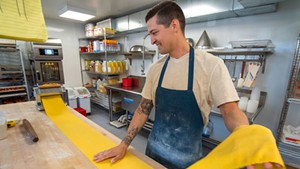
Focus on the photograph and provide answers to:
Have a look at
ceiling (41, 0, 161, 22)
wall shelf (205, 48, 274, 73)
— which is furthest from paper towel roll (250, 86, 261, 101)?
ceiling (41, 0, 161, 22)

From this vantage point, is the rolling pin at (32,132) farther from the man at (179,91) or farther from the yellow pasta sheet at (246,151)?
the yellow pasta sheet at (246,151)

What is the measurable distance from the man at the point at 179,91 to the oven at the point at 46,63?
3282mm

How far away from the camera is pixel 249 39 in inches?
75.2

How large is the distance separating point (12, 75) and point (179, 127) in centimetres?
372

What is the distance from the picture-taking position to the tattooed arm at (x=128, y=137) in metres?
0.70

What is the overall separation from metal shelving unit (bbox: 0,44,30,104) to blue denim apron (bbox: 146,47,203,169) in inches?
134

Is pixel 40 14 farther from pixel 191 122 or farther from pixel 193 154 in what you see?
pixel 193 154

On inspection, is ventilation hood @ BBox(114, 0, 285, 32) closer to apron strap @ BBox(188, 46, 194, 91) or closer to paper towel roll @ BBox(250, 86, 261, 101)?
paper towel roll @ BBox(250, 86, 261, 101)

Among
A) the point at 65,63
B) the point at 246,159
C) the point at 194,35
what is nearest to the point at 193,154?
the point at 246,159

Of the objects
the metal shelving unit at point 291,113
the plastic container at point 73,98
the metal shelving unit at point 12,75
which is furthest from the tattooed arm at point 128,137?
the metal shelving unit at point 12,75

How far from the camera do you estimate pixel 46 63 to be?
11.1 feet

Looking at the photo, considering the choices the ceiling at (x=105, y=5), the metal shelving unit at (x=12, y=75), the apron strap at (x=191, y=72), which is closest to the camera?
the apron strap at (x=191, y=72)

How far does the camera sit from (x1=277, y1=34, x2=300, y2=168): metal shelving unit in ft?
5.16

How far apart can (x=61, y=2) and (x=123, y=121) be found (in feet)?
8.13
